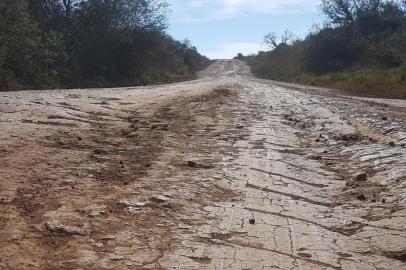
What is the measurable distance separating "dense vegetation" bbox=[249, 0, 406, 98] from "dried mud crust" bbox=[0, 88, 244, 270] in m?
13.6

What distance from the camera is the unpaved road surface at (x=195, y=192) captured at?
3.23 meters

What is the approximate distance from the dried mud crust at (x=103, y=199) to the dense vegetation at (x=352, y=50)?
13570 millimetres

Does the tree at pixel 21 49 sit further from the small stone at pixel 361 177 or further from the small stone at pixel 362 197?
the small stone at pixel 362 197

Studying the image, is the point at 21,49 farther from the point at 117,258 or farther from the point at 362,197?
the point at 117,258

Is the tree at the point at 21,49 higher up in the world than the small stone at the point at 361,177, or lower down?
higher up

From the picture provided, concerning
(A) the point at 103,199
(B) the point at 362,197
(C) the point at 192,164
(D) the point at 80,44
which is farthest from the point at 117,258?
(D) the point at 80,44

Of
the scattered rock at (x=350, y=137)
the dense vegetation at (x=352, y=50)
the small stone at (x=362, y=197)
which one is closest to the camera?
the small stone at (x=362, y=197)

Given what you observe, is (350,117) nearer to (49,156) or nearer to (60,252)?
(49,156)

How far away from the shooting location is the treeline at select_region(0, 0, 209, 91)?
56.3ft

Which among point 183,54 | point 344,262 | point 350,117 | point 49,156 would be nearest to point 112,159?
point 49,156

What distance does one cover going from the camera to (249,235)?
11.8ft

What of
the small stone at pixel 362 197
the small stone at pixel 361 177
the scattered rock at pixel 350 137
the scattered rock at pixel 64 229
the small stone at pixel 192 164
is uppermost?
the scattered rock at pixel 350 137

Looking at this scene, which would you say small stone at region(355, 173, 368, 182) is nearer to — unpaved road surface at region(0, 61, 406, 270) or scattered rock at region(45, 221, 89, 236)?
unpaved road surface at region(0, 61, 406, 270)

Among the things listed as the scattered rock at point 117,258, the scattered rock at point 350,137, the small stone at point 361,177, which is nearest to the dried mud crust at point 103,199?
the scattered rock at point 117,258
